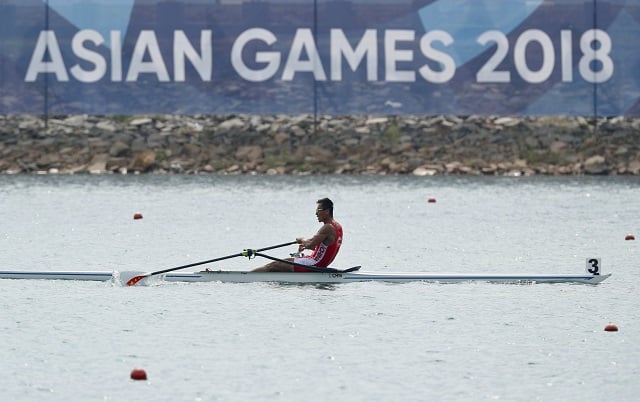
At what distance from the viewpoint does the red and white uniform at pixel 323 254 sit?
31375mm

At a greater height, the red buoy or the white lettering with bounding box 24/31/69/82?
the white lettering with bounding box 24/31/69/82

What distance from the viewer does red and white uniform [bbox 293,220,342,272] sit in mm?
31375

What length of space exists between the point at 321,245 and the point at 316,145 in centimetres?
3601

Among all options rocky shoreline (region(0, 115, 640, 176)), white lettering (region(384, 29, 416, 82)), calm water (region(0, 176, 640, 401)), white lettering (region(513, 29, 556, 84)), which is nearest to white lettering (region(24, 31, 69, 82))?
rocky shoreline (region(0, 115, 640, 176))

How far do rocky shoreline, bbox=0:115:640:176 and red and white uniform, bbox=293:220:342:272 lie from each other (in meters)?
35.2

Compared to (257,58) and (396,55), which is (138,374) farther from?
(396,55)

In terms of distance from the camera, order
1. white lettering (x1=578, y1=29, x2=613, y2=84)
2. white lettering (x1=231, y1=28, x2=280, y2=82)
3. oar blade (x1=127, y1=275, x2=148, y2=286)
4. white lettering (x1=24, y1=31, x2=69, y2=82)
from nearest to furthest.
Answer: oar blade (x1=127, y1=275, x2=148, y2=286)
white lettering (x1=578, y1=29, x2=613, y2=84)
white lettering (x1=24, y1=31, x2=69, y2=82)
white lettering (x1=231, y1=28, x2=280, y2=82)

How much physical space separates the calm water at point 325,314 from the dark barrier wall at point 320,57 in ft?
39.5

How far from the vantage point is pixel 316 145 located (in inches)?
2650

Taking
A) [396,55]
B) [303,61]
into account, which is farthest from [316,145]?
[396,55]

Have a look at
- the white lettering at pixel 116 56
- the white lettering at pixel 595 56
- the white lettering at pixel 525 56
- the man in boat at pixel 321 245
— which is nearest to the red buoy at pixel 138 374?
the man in boat at pixel 321 245

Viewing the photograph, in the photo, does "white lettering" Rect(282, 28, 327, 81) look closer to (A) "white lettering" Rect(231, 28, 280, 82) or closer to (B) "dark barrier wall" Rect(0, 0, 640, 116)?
(B) "dark barrier wall" Rect(0, 0, 640, 116)

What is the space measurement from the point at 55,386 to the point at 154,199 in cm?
3467

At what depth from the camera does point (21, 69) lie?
63.4 m
